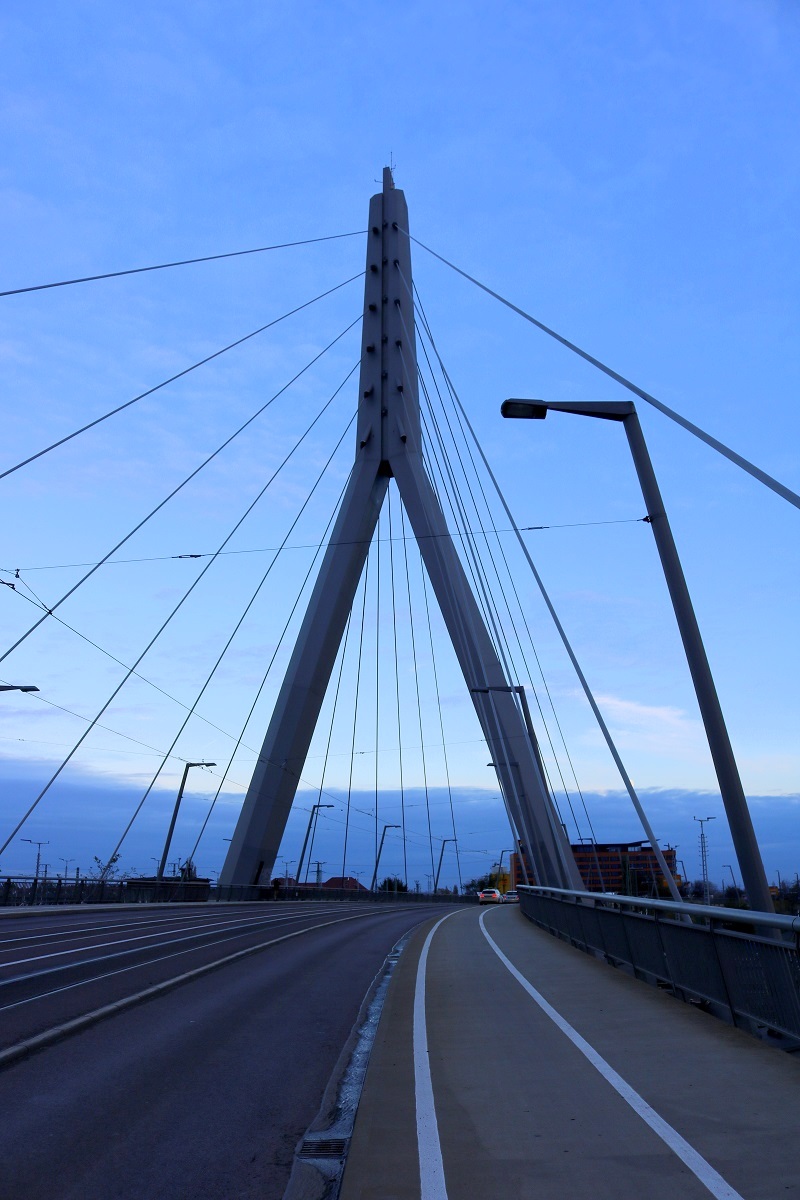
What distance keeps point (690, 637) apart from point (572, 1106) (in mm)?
4473

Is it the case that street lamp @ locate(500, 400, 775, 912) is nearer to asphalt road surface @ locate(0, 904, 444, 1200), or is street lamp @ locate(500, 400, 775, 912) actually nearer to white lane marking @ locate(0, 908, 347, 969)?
asphalt road surface @ locate(0, 904, 444, 1200)

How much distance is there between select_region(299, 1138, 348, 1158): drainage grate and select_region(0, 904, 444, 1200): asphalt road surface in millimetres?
75

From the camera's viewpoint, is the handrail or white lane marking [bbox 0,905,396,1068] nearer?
the handrail

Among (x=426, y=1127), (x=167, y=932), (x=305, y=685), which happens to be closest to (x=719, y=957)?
(x=426, y=1127)

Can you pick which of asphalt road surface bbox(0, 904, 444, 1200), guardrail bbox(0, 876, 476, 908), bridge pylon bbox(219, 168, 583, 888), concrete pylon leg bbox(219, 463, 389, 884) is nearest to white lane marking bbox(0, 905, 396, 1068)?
asphalt road surface bbox(0, 904, 444, 1200)

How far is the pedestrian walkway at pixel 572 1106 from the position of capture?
4.65 m

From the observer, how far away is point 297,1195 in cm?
453

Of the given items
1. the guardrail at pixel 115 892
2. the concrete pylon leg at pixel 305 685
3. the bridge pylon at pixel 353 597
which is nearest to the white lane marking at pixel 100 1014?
the bridge pylon at pixel 353 597

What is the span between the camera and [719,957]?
858cm

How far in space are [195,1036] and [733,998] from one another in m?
4.14

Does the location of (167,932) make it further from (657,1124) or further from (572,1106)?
(657,1124)

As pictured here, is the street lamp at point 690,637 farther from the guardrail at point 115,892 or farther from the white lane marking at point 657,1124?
the guardrail at point 115,892

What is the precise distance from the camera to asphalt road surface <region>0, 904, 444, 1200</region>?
492cm

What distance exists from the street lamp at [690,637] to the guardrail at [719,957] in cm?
48
